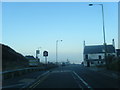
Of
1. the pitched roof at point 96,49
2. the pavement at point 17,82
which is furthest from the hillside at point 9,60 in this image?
the pitched roof at point 96,49

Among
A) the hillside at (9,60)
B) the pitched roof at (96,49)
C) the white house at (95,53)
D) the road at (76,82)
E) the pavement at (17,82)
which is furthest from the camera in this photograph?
the pitched roof at (96,49)

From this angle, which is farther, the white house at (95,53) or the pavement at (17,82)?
the white house at (95,53)

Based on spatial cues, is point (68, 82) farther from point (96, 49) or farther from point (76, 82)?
point (96, 49)

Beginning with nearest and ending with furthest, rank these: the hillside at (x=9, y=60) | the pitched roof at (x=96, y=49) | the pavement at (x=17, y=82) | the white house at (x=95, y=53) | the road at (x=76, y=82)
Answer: the road at (x=76, y=82) < the pavement at (x=17, y=82) < the hillside at (x=9, y=60) < the white house at (x=95, y=53) < the pitched roof at (x=96, y=49)

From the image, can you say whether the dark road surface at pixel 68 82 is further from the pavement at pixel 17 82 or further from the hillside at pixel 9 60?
the hillside at pixel 9 60

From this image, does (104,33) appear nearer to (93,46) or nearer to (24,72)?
(24,72)

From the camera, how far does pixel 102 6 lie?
141 feet

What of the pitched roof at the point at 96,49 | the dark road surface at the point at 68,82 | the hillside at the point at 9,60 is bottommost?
the dark road surface at the point at 68,82

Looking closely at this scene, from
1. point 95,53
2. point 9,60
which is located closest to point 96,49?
point 95,53

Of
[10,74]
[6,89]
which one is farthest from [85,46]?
[6,89]

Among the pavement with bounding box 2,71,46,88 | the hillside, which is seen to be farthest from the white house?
the pavement with bounding box 2,71,46,88

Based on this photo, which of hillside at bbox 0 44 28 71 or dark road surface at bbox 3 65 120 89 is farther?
hillside at bbox 0 44 28 71

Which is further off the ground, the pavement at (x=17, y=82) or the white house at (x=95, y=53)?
the white house at (x=95, y=53)

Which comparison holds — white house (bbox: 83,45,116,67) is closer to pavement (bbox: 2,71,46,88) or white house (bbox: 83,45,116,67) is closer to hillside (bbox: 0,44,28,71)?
hillside (bbox: 0,44,28,71)
